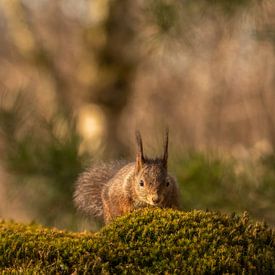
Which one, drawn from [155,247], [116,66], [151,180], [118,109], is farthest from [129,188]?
[118,109]

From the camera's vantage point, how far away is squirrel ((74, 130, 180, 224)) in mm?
3262

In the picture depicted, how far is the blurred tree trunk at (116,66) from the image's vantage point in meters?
6.80

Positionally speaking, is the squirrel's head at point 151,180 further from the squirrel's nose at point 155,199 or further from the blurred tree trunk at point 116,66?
the blurred tree trunk at point 116,66

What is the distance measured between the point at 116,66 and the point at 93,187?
3.52 m

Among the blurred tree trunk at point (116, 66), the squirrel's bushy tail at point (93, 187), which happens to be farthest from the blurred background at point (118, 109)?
the squirrel's bushy tail at point (93, 187)

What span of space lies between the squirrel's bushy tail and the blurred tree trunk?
287 centimetres

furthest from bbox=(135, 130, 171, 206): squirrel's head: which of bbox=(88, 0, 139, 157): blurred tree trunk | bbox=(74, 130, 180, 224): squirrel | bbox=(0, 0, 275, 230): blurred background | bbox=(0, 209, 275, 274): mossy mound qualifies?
bbox=(88, 0, 139, 157): blurred tree trunk

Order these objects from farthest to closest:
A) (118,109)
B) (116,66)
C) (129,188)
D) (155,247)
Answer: (118,109)
(116,66)
(129,188)
(155,247)

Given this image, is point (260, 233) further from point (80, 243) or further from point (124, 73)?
point (124, 73)

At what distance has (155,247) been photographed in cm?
261

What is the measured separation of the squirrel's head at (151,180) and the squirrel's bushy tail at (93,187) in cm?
51

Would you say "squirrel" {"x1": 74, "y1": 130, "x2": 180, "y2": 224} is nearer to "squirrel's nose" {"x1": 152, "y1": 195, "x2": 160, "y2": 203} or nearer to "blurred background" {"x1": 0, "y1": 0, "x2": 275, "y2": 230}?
"squirrel's nose" {"x1": 152, "y1": 195, "x2": 160, "y2": 203}

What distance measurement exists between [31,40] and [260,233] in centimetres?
568

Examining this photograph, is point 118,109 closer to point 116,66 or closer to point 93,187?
point 116,66
